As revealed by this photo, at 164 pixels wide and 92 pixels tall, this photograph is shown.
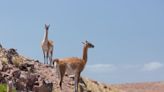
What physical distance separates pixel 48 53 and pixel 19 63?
6.76 meters

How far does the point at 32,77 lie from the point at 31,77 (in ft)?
0.14

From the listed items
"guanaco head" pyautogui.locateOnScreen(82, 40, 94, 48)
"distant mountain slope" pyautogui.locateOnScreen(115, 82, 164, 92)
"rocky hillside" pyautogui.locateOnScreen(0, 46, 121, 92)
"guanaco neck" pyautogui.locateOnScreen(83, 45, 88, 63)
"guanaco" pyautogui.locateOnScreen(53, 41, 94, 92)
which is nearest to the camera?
"rocky hillside" pyautogui.locateOnScreen(0, 46, 121, 92)

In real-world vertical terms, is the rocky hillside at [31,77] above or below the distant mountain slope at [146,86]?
below

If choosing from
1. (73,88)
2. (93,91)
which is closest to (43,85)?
(73,88)

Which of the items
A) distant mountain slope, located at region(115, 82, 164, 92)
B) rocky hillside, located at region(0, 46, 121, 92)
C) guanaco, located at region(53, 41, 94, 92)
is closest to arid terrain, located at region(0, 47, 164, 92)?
rocky hillside, located at region(0, 46, 121, 92)

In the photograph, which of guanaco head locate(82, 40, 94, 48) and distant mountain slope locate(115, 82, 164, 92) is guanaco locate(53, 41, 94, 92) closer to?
guanaco head locate(82, 40, 94, 48)

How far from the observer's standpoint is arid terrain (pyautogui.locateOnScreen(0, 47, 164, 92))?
21.4m

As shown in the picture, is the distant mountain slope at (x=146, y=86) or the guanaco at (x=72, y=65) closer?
the guanaco at (x=72, y=65)

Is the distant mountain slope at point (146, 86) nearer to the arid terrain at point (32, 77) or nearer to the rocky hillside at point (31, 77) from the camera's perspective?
the rocky hillside at point (31, 77)

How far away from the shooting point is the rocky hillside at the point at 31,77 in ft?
70.1

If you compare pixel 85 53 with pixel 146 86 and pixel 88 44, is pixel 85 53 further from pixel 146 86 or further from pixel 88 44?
pixel 146 86

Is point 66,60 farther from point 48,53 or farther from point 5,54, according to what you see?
point 48,53

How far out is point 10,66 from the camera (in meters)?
23.3

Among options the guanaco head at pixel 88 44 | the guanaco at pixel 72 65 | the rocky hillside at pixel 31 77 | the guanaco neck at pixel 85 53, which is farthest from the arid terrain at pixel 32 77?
the guanaco head at pixel 88 44
